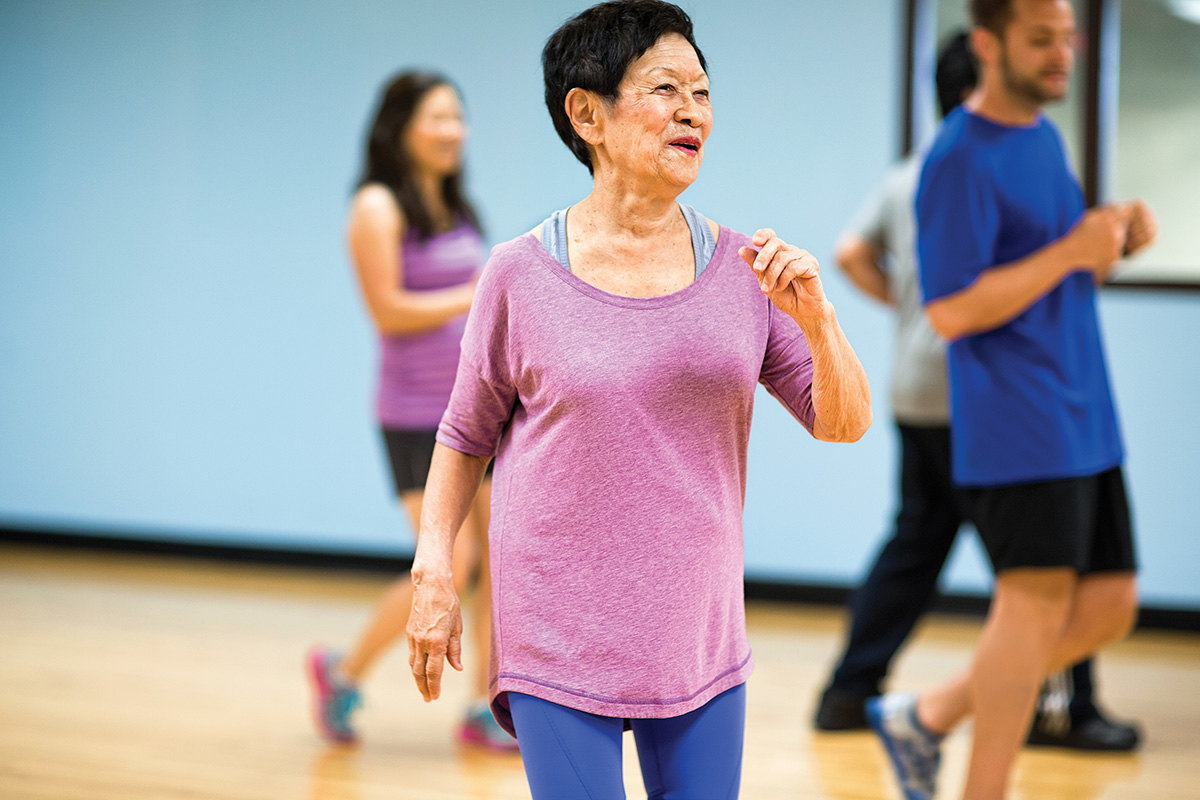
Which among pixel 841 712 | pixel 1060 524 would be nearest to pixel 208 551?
pixel 841 712

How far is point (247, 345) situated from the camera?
551 cm

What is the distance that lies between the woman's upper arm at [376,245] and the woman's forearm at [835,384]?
1893 millimetres

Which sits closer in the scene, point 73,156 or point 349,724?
Answer: point 349,724

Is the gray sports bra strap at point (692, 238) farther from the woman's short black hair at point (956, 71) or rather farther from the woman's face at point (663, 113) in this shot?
the woman's short black hair at point (956, 71)

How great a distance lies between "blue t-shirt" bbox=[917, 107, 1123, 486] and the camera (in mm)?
2322

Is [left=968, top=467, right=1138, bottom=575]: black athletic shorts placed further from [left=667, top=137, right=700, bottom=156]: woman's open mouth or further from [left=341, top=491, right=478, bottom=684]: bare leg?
[left=341, top=491, right=478, bottom=684]: bare leg

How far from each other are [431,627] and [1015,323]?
4.33 feet

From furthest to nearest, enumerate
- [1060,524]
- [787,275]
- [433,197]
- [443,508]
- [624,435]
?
[433,197], [1060,524], [443,508], [624,435], [787,275]

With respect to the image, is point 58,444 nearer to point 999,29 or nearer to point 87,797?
point 87,797

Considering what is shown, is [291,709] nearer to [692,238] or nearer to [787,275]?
[692,238]

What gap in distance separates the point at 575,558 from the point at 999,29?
1.47 m

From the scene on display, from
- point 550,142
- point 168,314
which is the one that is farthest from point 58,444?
point 550,142

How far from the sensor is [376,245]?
127 inches

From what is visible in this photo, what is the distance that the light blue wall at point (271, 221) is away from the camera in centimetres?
483
